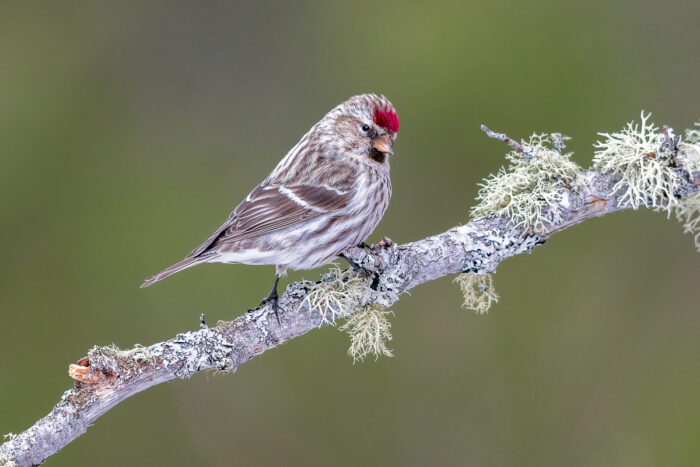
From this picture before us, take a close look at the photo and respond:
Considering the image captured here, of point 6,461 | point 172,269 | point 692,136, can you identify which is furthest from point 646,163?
point 6,461

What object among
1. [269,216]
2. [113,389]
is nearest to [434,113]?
[269,216]

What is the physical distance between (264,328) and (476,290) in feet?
3.19

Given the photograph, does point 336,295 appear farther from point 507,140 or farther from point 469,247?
point 507,140

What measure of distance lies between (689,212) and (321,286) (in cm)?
133

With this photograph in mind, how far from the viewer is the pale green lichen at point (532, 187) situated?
2.79m

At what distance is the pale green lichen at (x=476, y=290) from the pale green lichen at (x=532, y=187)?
0.32 meters

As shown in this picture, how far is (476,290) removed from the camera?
324 centimetres

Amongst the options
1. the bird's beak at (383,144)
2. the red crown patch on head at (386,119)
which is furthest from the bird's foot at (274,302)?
the red crown patch on head at (386,119)

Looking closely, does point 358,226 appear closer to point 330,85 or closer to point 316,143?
point 316,143

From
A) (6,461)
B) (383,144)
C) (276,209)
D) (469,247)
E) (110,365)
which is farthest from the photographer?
(383,144)

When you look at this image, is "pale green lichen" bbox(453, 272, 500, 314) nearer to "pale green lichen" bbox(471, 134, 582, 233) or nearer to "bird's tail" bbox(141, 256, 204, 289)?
"pale green lichen" bbox(471, 134, 582, 233)

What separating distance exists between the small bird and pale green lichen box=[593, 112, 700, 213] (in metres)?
0.86

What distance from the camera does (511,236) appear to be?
9.21 ft

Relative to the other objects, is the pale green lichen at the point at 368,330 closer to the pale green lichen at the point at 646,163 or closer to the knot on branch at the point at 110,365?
the knot on branch at the point at 110,365
